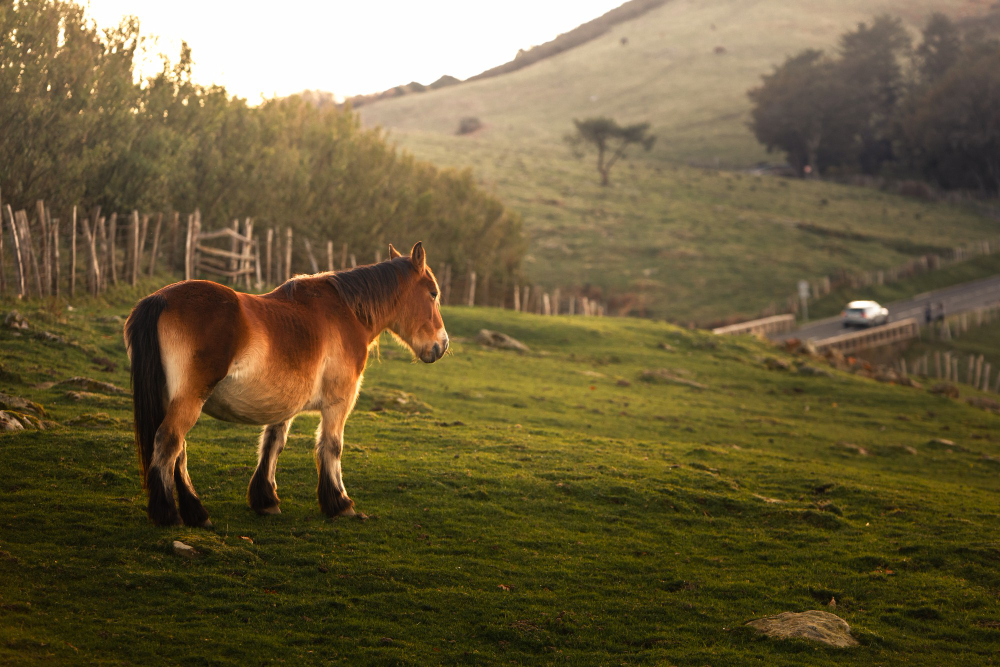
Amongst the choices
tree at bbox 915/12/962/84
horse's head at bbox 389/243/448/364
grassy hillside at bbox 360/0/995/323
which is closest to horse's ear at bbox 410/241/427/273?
horse's head at bbox 389/243/448/364

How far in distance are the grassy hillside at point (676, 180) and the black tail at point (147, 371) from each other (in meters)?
45.5

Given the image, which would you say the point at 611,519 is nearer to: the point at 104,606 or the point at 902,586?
the point at 902,586

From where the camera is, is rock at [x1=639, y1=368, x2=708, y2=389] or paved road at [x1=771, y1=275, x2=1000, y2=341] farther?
paved road at [x1=771, y1=275, x2=1000, y2=341]

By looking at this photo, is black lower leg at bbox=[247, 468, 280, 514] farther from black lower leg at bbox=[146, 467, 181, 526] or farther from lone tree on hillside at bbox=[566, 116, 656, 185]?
lone tree on hillside at bbox=[566, 116, 656, 185]

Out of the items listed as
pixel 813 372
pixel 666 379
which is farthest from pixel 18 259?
pixel 813 372

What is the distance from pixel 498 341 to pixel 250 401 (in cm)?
1776

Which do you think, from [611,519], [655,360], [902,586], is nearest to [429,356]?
[611,519]

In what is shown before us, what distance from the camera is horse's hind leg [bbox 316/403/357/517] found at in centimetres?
866

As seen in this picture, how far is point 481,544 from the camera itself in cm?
904

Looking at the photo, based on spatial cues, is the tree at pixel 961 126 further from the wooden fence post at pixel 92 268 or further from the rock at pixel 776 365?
the wooden fence post at pixel 92 268

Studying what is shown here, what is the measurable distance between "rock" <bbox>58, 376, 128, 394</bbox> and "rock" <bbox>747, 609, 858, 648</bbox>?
10417 mm

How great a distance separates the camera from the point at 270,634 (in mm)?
6410

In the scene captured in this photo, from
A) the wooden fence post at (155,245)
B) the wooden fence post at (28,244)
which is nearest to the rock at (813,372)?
the wooden fence post at (155,245)

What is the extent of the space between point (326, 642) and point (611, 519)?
492 centimetres
